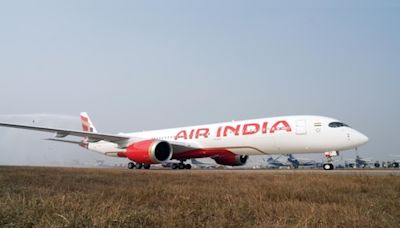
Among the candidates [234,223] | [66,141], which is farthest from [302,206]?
[66,141]

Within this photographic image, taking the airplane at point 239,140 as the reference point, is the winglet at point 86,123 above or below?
above

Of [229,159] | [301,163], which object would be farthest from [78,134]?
[301,163]

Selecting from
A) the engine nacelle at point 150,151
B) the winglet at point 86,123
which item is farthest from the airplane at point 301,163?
the engine nacelle at point 150,151

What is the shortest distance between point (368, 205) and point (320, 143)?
17919 millimetres

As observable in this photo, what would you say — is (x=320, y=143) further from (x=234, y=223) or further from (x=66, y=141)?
(x=66, y=141)

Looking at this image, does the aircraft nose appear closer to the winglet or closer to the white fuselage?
the white fuselage

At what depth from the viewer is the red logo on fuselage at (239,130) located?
23.9 metres

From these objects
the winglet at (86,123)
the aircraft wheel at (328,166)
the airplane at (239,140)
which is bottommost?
the aircraft wheel at (328,166)

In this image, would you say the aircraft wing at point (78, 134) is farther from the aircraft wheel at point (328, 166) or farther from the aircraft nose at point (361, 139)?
the aircraft nose at point (361, 139)

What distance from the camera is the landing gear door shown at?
904 inches

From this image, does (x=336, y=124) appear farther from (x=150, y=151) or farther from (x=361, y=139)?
(x=150, y=151)

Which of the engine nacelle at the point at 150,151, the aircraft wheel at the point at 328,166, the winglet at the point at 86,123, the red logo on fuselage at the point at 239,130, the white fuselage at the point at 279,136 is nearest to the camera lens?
the white fuselage at the point at 279,136

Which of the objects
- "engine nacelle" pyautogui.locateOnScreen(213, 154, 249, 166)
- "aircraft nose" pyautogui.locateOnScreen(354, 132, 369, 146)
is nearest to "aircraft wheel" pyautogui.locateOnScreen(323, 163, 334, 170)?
"aircraft nose" pyautogui.locateOnScreen(354, 132, 369, 146)

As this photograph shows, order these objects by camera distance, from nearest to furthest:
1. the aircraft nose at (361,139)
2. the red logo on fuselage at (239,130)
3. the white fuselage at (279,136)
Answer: the aircraft nose at (361,139), the white fuselage at (279,136), the red logo on fuselage at (239,130)
